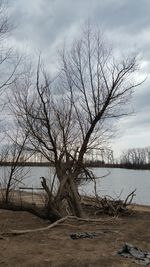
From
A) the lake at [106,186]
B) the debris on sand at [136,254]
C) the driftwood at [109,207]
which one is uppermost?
the lake at [106,186]

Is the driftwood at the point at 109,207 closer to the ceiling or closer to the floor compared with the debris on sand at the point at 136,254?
closer to the ceiling

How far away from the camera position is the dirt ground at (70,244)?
711cm

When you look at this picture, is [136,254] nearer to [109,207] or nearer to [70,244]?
[70,244]

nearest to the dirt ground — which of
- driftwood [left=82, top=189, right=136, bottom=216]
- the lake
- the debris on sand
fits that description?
the debris on sand

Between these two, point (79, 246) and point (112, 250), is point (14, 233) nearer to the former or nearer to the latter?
point (79, 246)

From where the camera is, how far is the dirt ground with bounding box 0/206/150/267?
23.3 ft

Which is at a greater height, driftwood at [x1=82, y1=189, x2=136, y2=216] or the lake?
the lake

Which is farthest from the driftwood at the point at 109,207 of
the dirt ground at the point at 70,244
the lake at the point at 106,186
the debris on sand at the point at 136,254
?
the debris on sand at the point at 136,254

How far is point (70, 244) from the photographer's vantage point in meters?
8.66

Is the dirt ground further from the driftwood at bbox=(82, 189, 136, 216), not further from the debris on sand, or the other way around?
the driftwood at bbox=(82, 189, 136, 216)

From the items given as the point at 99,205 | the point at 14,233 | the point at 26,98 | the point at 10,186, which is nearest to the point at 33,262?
the point at 14,233

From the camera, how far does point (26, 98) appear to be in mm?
18188

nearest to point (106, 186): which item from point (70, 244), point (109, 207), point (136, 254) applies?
point (109, 207)

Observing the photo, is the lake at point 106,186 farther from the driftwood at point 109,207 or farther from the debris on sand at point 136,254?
the debris on sand at point 136,254
